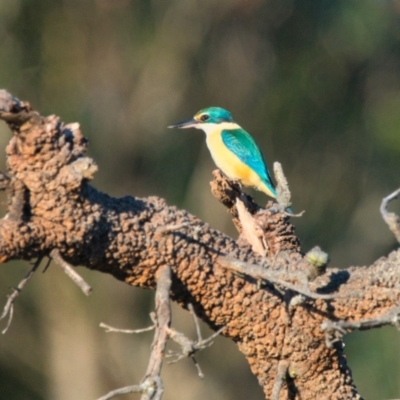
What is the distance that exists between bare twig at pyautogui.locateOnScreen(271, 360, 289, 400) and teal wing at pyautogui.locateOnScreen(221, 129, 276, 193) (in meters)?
2.59

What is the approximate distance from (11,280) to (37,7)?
338 cm

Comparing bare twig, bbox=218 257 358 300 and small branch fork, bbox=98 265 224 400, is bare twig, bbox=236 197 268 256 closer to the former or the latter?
bare twig, bbox=218 257 358 300

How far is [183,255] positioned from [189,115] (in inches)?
328

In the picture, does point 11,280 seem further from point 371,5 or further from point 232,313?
point 232,313

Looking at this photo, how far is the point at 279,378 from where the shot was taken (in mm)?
2746

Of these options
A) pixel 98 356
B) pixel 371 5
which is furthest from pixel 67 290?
pixel 371 5

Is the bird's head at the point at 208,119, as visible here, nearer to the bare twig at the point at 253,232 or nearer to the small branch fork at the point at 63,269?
the bare twig at the point at 253,232

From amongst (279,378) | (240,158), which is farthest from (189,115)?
(279,378)

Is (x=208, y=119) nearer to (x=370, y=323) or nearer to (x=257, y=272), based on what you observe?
(x=257, y=272)

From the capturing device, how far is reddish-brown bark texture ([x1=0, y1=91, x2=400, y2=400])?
2.31m

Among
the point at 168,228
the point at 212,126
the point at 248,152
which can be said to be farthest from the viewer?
the point at 212,126

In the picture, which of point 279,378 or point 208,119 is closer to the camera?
point 279,378

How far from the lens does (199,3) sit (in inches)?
431

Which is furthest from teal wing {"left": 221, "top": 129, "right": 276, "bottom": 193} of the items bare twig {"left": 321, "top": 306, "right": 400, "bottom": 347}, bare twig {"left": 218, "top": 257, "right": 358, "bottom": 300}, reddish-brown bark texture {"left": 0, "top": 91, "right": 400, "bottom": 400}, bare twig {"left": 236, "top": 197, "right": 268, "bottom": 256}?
bare twig {"left": 321, "top": 306, "right": 400, "bottom": 347}
